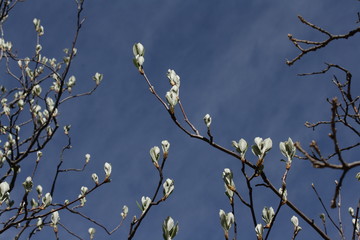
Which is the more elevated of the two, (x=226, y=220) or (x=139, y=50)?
(x=139, y=50)

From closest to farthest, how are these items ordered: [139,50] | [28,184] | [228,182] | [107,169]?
[228,182]
[139,50]
[28,184]
[107,169]

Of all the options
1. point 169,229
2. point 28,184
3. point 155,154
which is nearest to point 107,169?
point 28,184

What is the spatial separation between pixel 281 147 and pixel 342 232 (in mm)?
940

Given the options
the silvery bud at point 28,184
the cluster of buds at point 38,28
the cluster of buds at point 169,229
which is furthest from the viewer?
the cluster of buds at point 38,28

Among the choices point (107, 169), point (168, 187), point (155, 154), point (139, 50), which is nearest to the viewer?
point (155, 154)

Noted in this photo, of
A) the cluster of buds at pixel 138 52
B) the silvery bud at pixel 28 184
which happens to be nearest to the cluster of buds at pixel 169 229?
the cluster of buds at pixel 138 52

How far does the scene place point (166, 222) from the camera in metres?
2.01

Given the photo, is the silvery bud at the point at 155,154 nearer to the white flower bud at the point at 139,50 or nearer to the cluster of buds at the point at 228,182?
the cluster of buds at the point at 228,182

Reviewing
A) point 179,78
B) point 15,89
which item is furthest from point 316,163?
point 15,89

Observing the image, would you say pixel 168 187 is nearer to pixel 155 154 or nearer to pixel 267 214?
pixel 155 154

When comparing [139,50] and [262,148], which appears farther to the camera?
[139,50]

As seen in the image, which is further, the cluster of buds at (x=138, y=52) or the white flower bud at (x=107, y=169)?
the white flower bud at (x=107, y=169)

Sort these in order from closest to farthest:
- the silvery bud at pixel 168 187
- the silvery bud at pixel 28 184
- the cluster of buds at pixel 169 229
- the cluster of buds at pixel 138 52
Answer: the cluster of buds at pixel 169 229 → the cluster of buds at pixel 138 52 → the silvery bud at pixel 168 187 → the silvery bud at pixel 28 184

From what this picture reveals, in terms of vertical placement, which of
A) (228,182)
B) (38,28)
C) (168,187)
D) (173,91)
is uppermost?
(38,28)
